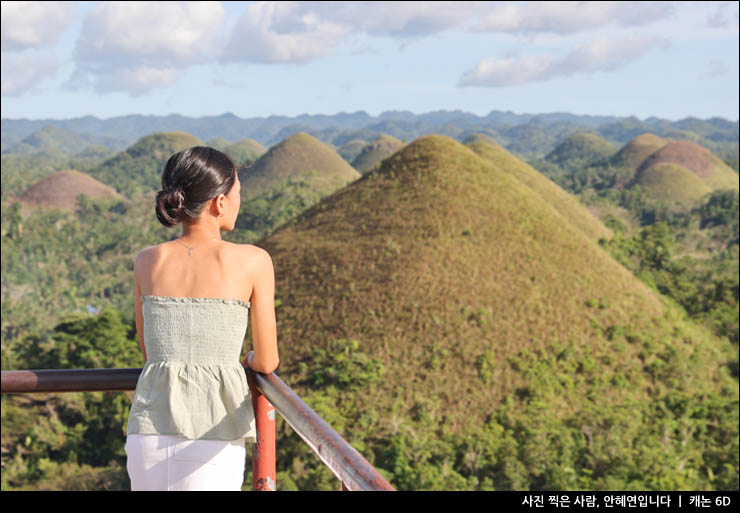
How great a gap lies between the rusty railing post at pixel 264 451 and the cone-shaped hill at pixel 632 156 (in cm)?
8773

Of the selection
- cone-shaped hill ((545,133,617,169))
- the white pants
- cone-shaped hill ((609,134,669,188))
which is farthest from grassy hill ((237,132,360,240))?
cone-shaped hill ((545,133,617,169))

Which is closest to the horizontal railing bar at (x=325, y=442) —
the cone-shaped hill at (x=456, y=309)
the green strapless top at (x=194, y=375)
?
the green strapless top at (x=194, y=375)

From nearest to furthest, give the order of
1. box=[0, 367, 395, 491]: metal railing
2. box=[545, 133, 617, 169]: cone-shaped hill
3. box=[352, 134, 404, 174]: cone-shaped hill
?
box=[0, 367, 395, 491]: metal railing
box=[352, 134, 404, 174]: cone-shaped hill
box=[545, 133, 617, 169]: cone-shaped hill

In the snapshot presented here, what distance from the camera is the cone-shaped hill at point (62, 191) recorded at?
82500mm

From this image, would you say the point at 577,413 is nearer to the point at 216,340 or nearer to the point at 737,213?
the point at 216,340

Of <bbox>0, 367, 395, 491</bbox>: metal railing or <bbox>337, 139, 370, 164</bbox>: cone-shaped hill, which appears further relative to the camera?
<bbox>337, 139, 370, 164</bbox>: cone-shaped hill

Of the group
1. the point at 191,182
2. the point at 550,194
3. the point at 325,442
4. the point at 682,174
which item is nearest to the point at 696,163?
the point at 682,174

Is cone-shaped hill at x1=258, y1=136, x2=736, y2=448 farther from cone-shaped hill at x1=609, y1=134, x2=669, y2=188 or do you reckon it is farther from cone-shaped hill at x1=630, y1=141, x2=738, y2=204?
cone-shaped hill at x1=609, y1=134, x2=669, y2=188

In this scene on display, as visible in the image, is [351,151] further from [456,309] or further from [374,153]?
[456,309]

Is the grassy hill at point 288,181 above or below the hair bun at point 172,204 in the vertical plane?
below

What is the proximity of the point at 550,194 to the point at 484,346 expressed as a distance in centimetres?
2641

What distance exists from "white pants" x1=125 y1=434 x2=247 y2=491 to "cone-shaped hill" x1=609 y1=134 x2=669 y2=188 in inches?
3461

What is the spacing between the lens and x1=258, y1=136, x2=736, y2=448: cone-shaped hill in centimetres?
1930

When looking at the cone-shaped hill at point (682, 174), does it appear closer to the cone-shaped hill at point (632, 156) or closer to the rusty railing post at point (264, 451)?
the cone-shaped hill at point (632, 156)
